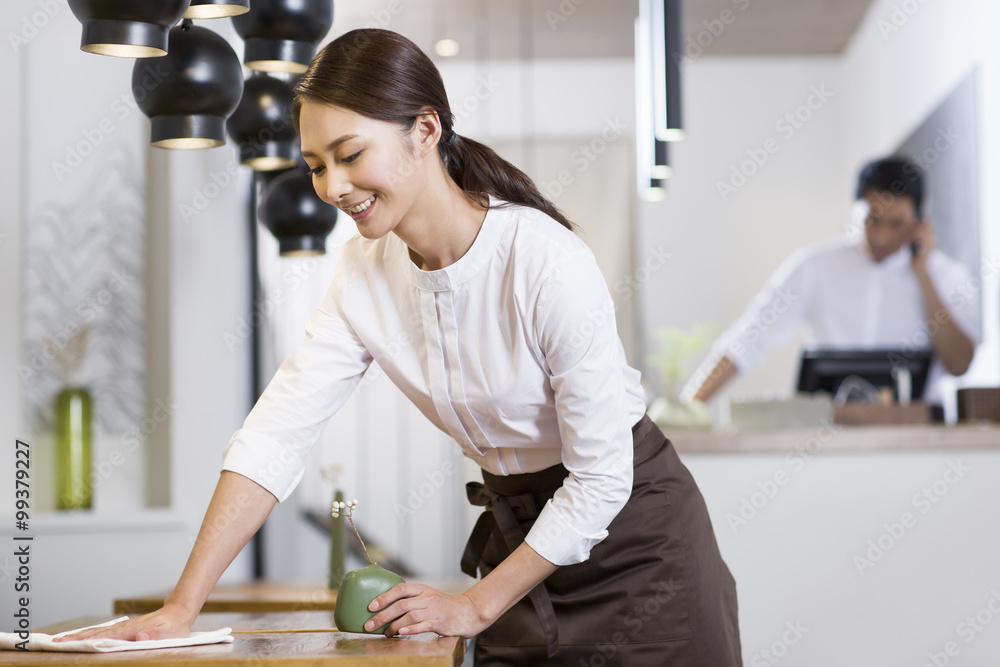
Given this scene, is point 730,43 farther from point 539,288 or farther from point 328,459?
point 539,288

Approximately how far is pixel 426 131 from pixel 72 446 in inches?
72.3

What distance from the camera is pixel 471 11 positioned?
470cm

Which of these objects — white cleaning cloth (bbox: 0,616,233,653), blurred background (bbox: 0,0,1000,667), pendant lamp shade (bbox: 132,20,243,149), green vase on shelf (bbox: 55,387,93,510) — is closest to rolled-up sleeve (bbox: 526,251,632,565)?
white cleaning cloth (bbox: 0,616,233,653)

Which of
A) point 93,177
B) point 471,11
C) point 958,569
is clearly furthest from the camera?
point 471,11

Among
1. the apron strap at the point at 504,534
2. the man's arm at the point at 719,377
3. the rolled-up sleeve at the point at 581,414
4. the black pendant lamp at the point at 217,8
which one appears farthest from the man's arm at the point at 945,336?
the black pendant lamp at the point at 217,8

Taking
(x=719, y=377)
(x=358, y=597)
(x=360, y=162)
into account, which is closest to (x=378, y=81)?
(x=360, y=162)

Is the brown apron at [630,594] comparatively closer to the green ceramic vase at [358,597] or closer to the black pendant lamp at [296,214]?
the green ceramic vase at [358,597]

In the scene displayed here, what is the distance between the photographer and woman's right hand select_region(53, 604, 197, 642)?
1042 millimetres

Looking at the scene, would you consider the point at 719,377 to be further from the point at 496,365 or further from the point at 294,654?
the point at 294,654

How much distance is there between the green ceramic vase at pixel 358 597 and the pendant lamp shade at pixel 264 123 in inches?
44.8

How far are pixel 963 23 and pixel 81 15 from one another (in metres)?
3.65

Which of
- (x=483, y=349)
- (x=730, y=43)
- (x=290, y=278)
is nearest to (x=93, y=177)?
(x=290, y=278)

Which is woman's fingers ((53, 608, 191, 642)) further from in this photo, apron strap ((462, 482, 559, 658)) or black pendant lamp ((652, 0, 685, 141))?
black pendant lamp ((652, 0, 685, 141))

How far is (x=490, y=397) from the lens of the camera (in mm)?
1242
